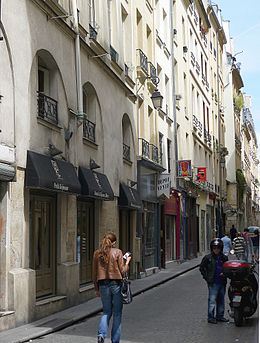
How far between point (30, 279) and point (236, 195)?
45.7 metres

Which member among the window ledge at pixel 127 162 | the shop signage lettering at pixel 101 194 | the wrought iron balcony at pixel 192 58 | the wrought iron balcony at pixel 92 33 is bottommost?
the shop signage lettering at pixel 101 194

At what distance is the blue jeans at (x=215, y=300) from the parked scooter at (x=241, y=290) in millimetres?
223

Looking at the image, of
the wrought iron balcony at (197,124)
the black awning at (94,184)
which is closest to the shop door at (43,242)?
the black awning at (94,184)

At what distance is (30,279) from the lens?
11.3m

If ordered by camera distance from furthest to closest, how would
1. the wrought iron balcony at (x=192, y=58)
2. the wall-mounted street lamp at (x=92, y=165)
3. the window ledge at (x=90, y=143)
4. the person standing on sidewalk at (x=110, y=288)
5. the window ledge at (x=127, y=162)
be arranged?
the wrought iron balcony at (x=192, y=58)
the window ledge at (x=127, y=162)
the wall-mounted street lamp at (x=92, y=165)
the window ledge at (x=90, y=143)
the person standing on sidewalk at (x=110, y=288)

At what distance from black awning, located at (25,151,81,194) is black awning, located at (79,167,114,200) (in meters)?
0.74

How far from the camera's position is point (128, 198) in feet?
61.6

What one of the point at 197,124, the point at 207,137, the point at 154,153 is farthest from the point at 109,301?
the point at 207,137

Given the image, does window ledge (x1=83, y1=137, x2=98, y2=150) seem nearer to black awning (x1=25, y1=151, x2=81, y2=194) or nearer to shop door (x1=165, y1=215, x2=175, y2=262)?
black awning (x1=25, y1=151, x2=81, y2=194)

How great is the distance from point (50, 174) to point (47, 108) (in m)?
1.89

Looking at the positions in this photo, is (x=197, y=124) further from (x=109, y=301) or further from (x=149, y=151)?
(x=109, y=301)

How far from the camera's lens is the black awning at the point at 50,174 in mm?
11422

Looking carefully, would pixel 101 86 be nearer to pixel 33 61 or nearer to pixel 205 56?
pixel 33 61

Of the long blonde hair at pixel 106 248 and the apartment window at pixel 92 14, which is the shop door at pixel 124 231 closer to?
the apartment window at pixel 92 14
